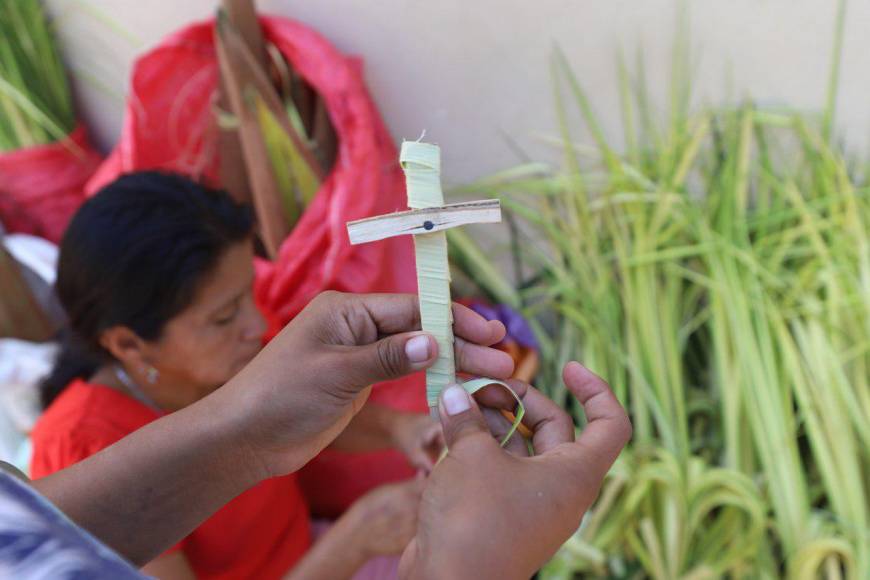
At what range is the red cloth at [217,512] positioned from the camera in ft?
2.98

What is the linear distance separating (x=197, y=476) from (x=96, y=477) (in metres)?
0.09

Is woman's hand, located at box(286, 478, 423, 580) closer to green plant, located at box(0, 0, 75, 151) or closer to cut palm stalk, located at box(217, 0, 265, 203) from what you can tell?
cut palm stalk, located at box(217, 0, 265, 203)

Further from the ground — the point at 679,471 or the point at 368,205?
the point at 368,205

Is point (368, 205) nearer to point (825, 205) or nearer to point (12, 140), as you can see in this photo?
point (825, 205)

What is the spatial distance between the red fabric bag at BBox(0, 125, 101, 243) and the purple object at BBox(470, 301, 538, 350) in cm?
105

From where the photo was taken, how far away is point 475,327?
637 mm

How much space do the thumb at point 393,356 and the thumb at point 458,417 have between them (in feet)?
0.13

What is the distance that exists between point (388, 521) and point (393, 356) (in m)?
0.48

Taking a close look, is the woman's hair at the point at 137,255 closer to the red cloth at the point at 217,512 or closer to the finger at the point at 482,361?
the red cloth at the point at 217,512

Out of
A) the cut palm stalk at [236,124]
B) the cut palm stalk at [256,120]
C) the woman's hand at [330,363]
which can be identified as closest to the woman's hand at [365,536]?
the woman's hand at [330,363]

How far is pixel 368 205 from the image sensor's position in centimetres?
122

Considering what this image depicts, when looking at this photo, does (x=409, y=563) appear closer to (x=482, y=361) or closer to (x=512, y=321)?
(x=482, y=361)

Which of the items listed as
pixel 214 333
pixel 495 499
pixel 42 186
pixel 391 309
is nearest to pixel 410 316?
pixel 391 309

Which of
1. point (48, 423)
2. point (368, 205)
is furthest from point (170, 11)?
point (48, 423)
